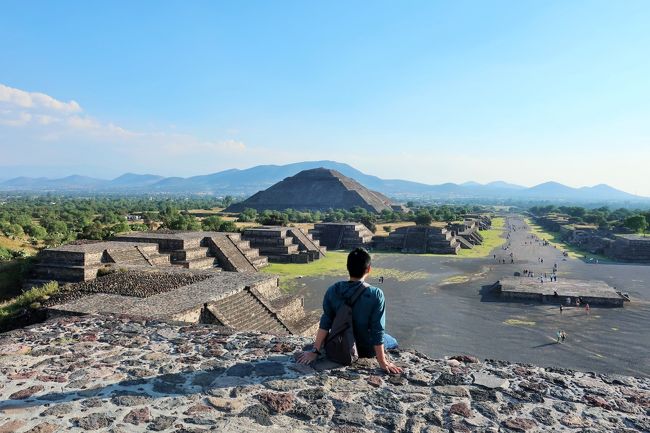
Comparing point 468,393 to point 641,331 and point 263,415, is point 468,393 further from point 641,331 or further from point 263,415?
point 641,331

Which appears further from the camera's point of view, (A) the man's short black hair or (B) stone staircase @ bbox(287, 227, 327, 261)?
(B) stone staircase @ bbox(287, 227, 327, 261)

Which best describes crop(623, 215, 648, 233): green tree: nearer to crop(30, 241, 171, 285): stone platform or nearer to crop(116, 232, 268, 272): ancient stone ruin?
crop(116, 232, 268, 272): ancient stone ruin

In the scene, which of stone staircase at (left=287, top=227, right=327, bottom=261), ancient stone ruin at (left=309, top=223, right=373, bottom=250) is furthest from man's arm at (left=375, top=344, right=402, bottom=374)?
ancient stone ruin at (left=309, top=223, right=373, bottom=250)

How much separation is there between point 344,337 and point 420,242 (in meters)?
50.1

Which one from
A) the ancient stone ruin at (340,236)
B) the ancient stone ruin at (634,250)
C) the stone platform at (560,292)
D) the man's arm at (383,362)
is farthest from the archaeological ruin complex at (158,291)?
the ancient stone ruin at (634,250)

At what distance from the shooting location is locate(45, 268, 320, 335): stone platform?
12062mm

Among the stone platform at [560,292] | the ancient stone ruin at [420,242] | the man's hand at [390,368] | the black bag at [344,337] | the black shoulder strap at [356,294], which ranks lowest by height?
the stone platform at [560,292]

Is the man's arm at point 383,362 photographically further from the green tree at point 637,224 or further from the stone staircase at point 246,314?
the green tree at point 637,224

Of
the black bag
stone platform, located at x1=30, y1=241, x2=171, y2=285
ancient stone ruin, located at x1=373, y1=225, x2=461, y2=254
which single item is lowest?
ancient stone ruin, located at x1=373, y1=225, x2=461, y2=254

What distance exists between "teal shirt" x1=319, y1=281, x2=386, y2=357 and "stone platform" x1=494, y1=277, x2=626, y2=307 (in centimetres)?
2701

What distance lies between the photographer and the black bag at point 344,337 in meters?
4.94

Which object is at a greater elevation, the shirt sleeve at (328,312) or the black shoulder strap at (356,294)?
the black shoulder strap at (356,294)

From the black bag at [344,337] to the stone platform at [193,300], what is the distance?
6112mm

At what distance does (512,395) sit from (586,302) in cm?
2762
